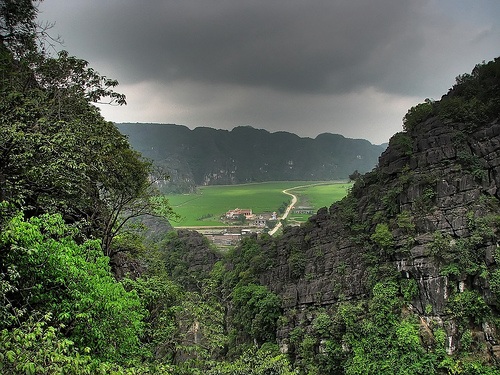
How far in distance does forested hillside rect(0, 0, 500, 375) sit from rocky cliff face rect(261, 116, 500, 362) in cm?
10

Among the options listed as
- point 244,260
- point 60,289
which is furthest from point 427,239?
point 60,289

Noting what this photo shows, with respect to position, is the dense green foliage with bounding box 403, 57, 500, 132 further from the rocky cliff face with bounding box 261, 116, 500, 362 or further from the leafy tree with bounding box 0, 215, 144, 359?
the leafy tree with bounding box 0, 215, 144, 359

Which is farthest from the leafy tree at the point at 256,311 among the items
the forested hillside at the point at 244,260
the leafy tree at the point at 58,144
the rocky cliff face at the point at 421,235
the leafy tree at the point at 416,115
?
the leafy tree at the point at 416,115

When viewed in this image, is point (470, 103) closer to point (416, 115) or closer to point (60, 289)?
point (416, 115)

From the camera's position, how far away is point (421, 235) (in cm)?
2202

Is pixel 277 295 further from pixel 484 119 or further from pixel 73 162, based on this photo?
pixel 73 162

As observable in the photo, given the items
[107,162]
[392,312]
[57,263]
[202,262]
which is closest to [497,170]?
[392,312]

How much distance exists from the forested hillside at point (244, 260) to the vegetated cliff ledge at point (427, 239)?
102 mm

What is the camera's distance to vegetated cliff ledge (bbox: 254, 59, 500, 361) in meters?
19.4

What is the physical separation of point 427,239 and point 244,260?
1975 centimetres

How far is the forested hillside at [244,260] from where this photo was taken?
6.40 metres

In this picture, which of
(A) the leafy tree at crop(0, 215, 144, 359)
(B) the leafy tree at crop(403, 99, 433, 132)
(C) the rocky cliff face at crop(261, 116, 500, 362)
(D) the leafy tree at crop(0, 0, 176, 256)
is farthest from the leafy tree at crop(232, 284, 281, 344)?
(A) the leafy tree at crop(0, 215, 144, 359)

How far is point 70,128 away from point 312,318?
→ 21.8 m

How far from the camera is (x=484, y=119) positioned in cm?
2411
